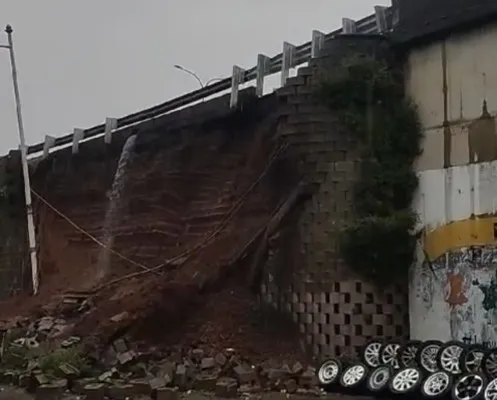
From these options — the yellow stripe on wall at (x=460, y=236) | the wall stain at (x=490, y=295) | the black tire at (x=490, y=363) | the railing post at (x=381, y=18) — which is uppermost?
the railing post at (x=381, y=18)

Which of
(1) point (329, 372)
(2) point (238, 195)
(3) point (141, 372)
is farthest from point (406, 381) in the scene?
(2) point (238, 195)

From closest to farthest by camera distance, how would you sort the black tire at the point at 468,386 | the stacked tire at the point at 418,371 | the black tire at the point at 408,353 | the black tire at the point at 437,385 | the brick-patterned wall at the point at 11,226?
the black tire at the point at 468,386 → the stacked tire at the point at 418,371 → the black tire at the point at 437,385 → the black tire at the point at 408,353 → the brick-patterned wall at the point at 11,226

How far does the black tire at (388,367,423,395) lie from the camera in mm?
14547

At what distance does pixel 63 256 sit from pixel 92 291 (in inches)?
152

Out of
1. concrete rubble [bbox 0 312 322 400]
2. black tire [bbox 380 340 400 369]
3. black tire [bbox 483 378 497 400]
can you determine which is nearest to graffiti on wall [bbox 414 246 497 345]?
black tire [bbox 380 340 400 369]

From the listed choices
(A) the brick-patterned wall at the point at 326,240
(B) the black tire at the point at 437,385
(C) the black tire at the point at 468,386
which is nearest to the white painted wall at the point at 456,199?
(A) the brick-patterned wall at the point at 326,240

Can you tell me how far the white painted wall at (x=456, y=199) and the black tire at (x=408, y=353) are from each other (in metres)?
0.58

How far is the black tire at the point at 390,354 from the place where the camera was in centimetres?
1573

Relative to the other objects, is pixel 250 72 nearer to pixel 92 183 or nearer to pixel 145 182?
pixel 145 182

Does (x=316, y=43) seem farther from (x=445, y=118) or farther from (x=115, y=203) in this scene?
(x=115, y=203)

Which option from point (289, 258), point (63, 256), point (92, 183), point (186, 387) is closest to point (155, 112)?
point (92, 183)

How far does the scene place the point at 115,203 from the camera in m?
24.7

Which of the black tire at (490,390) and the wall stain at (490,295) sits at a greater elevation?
the wall stain at (490,295)

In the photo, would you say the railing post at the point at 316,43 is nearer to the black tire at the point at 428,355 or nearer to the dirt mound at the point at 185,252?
the dirt mound at the point at 185,252
